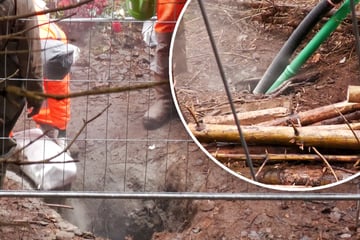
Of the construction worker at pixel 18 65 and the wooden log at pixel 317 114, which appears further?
the construction worker at pixel 18 65

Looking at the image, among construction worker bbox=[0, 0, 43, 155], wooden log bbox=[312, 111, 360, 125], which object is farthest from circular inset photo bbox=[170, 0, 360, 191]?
construction worker bbox=[0, 0, 43, 155]

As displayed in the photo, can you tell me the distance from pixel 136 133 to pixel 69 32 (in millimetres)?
602

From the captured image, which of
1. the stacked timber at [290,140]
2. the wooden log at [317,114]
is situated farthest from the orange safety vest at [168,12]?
the wooden log at [317,114]

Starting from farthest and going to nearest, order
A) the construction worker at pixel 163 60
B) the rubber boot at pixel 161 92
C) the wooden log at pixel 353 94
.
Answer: the rubber boot at pixel 161 92 < the construction worker at pixel 163 60 < the wooden log at pixel 353 94

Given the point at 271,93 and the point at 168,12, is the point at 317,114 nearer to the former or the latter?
the point at 271,93

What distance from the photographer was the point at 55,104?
11.7ft

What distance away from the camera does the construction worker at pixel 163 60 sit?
2.84 meters

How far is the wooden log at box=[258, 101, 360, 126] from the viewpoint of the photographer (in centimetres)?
257

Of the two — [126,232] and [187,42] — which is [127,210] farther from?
[187,42]

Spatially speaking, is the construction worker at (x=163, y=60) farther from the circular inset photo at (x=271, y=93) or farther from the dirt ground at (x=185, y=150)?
the circular inset photo at (x=271, y=93)

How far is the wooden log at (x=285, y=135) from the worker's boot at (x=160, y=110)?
19.9 inches

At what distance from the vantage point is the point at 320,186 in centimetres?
256

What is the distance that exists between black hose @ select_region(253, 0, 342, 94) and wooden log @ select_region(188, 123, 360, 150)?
0.15 m

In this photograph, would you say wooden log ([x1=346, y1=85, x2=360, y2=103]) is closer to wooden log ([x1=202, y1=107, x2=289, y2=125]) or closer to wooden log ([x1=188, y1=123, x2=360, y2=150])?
wooden log ([x1=188, y1=123, x2=360, y2=150])
